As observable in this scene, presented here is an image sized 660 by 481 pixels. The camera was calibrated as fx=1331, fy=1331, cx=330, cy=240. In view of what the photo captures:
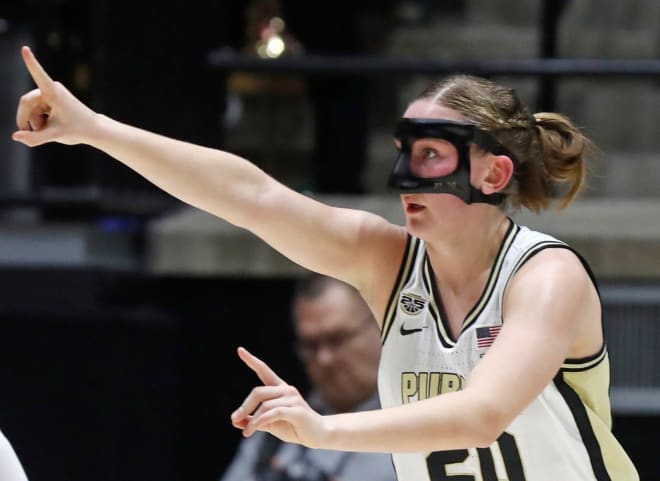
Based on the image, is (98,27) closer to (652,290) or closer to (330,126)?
(330,126)

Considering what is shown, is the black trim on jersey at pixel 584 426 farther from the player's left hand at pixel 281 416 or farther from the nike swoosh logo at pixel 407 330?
the player's left hand at pixel 281 416

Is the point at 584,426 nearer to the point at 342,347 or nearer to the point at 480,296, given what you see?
the point at 480,296

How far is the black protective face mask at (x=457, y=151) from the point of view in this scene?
7.84 feet

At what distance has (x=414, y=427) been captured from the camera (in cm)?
205

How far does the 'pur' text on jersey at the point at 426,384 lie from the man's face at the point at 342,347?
1.47 m

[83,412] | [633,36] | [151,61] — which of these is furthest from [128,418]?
[633,36]

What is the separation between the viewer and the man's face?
13.1 ft

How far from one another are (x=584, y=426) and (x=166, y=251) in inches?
91.3

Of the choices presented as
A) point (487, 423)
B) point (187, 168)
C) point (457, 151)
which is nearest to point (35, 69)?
point (187, 168)

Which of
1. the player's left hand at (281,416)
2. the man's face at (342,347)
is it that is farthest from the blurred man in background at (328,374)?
the player's left hand at (281,416)

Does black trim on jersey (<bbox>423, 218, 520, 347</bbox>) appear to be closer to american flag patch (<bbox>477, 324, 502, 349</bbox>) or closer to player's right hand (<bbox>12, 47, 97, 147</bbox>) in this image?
american flag patch (<bbox>477, 324, 502, 349</bbox>)

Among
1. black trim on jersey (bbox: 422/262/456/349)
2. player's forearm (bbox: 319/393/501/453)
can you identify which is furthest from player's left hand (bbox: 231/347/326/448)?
black trim on jersey (bbox: 422/262/456/349)

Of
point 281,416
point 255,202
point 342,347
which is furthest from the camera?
point 342,347

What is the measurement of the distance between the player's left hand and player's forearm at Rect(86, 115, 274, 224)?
1.96ft
